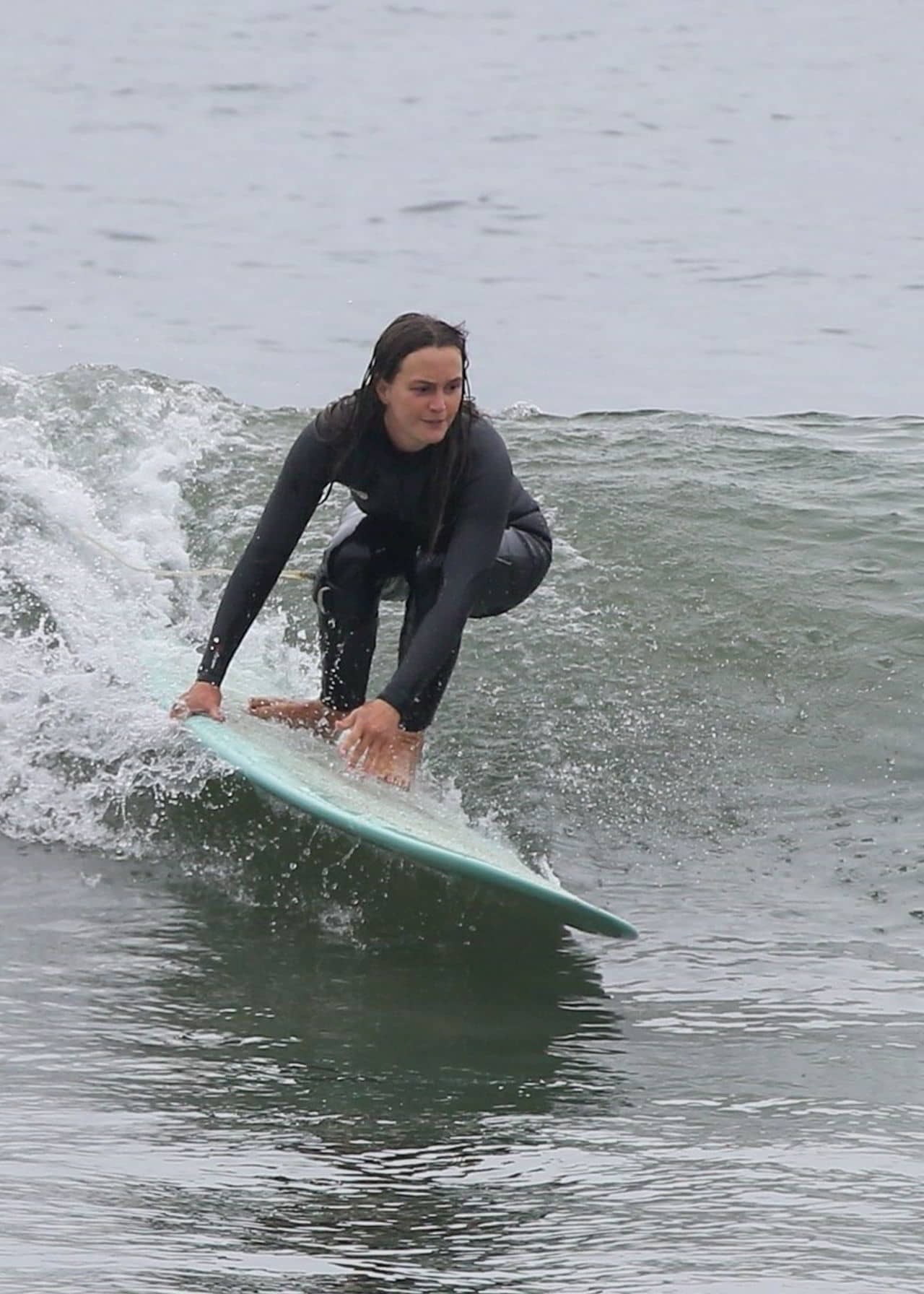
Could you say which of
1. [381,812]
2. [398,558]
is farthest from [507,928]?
[398,558]

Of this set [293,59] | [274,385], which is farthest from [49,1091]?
[293,59]

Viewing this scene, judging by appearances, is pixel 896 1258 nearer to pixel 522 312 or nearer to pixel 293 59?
pixel 522 312

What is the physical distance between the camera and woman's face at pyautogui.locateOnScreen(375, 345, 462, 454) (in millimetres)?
5113

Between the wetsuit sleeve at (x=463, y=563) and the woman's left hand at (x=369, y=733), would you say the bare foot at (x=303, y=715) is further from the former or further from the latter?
the wetsuit sleeve at (x=463, y=563)

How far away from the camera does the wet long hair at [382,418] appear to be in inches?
203

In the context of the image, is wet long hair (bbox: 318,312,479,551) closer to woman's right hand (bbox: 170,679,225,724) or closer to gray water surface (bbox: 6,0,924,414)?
woman's right hand (bbox: 170,679,225,724)

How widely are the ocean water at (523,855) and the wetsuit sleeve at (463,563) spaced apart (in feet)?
2.01

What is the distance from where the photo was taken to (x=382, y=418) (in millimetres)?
5324

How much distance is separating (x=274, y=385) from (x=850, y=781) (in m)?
6.76

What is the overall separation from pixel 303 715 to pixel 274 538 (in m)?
0.65

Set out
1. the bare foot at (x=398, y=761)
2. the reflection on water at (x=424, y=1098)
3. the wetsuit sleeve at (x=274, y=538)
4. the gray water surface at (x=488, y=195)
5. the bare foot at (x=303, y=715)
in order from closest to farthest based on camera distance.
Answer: the reflection on water at (x=424, y=1098), the wetsuit sleeve at (x=274, y=538), the bare foot at (x=398, y=761), the bare foot at (x=303, y=715), the gray water surface at (x=488, y=195)

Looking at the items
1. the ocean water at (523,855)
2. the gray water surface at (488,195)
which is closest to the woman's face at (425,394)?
the ocean water at (523,855)

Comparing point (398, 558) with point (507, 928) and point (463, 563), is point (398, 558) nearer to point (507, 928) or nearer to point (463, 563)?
point (463, 563)

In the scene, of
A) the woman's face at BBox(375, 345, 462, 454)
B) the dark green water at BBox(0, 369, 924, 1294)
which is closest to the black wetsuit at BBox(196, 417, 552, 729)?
the woman's face at BBox(375, 345, 462, 454)
